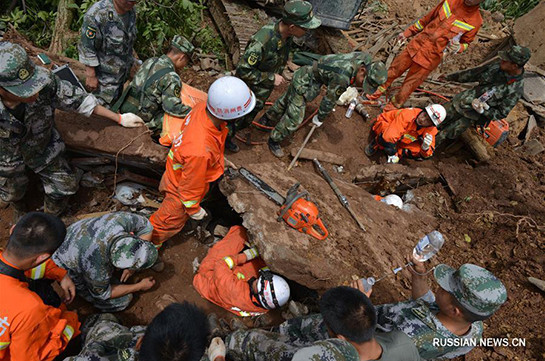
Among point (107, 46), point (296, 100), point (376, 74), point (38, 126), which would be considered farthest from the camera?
point (296, 100)

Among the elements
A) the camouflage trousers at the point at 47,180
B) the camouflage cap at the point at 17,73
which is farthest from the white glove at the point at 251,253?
the camouflage cap at the point at 17,73

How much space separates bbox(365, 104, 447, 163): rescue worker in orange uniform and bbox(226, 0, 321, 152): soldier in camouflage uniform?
7.89ft

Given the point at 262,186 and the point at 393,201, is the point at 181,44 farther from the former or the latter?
the point at 393,201

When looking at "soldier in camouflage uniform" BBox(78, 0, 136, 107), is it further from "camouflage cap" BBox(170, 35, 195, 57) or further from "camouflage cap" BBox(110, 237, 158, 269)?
"camouflage cap" BBox(110, 237, 158, 269)

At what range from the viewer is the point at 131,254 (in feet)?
10.2

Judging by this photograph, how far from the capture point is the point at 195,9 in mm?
7242

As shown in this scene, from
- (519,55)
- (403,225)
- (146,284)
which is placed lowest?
(403,225)

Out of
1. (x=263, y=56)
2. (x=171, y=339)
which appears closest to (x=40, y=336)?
(x=171, y=339)

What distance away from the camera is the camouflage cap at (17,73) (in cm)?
290

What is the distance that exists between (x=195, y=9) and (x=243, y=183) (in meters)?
5.04

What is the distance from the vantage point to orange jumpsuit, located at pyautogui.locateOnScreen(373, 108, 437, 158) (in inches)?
237

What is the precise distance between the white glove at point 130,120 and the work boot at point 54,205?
133 cm

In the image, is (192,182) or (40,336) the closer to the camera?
(40,336)

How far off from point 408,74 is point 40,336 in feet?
23.9
